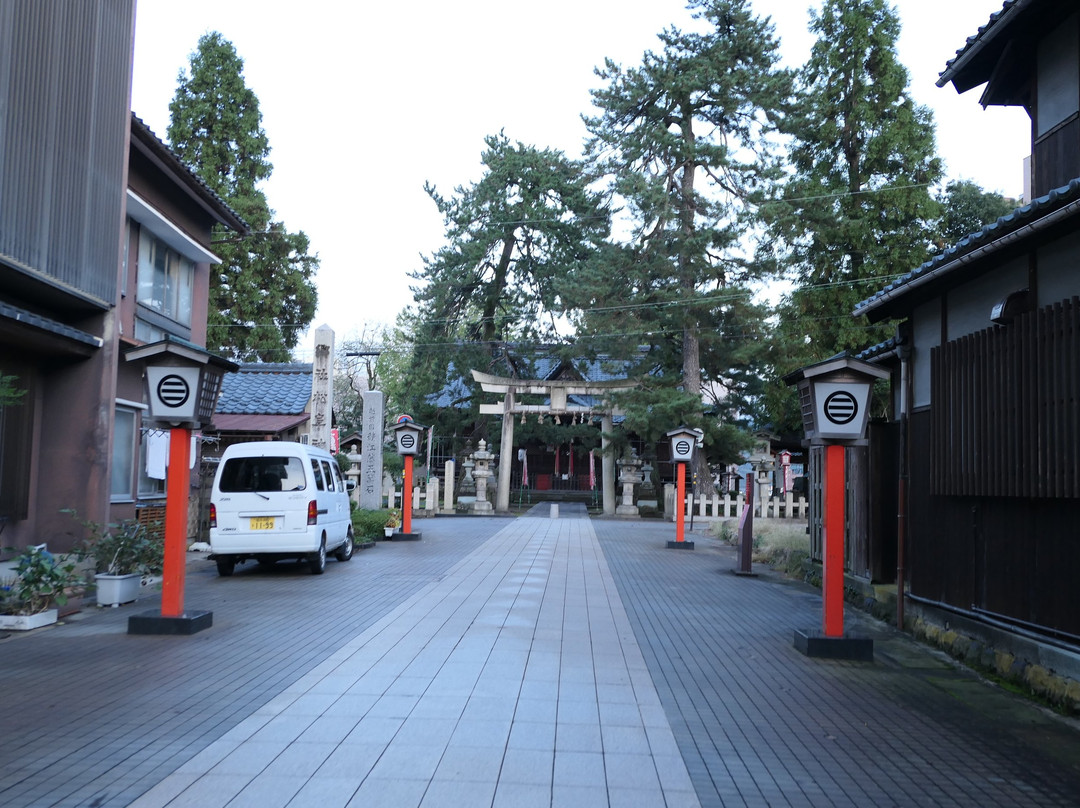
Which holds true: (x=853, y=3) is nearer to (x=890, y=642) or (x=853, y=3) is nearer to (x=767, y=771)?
(x=890, y=642)

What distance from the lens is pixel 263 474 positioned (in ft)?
43.7

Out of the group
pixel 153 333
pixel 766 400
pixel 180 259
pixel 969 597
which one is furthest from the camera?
pixel 766 400

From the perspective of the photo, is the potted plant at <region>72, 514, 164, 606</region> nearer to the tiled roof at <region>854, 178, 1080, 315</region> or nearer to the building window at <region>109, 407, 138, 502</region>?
the building window at <region>109, 407, 138, 502</region>

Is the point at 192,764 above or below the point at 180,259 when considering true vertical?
below

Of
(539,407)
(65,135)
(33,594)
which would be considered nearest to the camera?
(33,594)

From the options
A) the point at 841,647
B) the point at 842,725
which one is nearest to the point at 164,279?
the point at 841,647

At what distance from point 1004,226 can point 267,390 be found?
22.6 metres

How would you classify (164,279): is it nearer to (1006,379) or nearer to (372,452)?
(372,452)

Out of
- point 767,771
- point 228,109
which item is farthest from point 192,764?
point 228,109

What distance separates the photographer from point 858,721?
617 cm

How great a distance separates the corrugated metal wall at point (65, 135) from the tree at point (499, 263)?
70.5 feet

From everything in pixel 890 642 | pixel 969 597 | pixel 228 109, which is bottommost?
pixel 890 642

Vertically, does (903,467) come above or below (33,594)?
above

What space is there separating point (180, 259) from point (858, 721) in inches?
645
